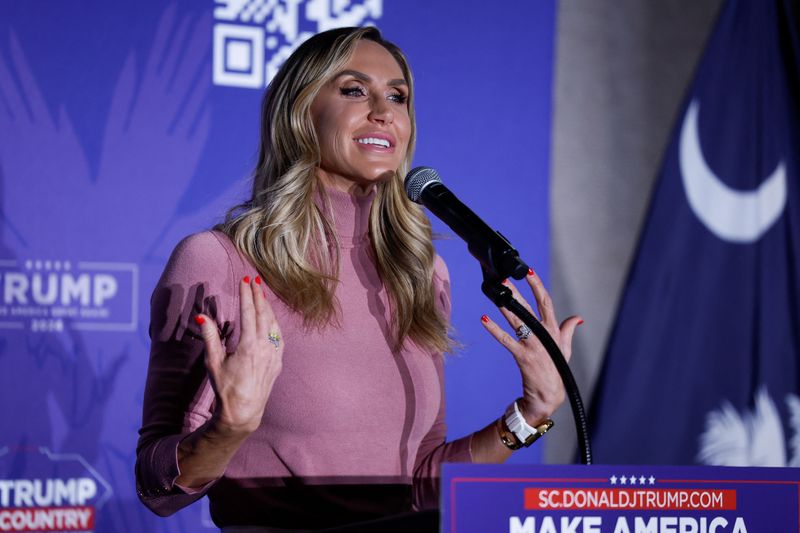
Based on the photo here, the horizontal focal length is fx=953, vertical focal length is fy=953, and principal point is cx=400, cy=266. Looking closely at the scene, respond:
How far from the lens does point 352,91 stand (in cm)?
179

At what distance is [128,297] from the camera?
2523 mm

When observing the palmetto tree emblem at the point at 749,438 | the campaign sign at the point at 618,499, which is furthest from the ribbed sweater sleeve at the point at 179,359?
the palmetto tree emblem at the point at 749,438

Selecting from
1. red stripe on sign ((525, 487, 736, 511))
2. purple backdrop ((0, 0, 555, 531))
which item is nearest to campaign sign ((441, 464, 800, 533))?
red stripe on sign ((525, 487, 736, 511))

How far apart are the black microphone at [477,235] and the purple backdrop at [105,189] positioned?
105 cm

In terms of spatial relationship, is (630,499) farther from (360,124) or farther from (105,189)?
(105,189)

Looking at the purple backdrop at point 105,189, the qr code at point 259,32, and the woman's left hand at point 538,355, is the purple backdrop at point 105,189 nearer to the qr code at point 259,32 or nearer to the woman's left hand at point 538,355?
the qr code at point 259,32

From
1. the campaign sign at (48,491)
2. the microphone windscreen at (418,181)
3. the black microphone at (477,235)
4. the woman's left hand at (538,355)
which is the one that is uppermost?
the microphone windscreen at (418,181)

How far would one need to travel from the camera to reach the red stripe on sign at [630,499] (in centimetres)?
94

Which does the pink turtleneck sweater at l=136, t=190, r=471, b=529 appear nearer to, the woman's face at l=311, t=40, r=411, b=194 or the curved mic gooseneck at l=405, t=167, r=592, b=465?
the woman's face at l=311, t=40, r=411, b=194

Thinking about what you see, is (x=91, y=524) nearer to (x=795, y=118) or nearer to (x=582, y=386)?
(x=582, y=386)

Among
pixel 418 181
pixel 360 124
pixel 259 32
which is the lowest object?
pixel 418 181

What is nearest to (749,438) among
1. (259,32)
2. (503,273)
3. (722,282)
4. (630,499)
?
(722,282)

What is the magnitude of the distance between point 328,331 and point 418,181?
34cm

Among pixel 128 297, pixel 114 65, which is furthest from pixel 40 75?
pixel 128 297
